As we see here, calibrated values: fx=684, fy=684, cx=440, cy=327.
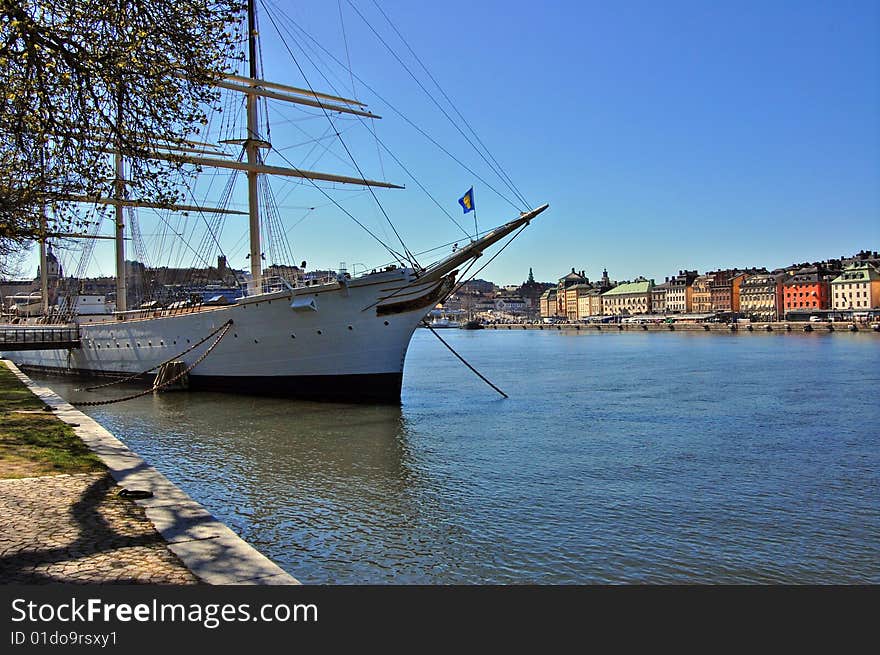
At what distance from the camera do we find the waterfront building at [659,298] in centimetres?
18800

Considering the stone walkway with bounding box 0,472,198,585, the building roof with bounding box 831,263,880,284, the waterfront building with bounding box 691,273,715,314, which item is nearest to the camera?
the stone walkway with bounding box 0,472,198,585

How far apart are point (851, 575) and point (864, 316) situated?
139 meters

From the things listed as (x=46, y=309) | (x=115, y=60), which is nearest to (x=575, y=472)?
(x=115, y=60)

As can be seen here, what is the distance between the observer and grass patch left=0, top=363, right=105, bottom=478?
31.7 feet

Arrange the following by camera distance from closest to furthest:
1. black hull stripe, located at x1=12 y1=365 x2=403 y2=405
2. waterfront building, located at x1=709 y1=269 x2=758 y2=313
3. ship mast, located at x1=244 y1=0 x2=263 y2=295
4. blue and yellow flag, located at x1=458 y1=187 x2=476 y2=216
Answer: blue and yellow flag, located at x1=458 y1=187 x2=476 y2=216
black hull stripe, located at x1=12 y1=365 x2=403 y2=405
ship mast, located at x1=244 y1=0 x2=263 y2=295
waterfront building, located at x1=709 y1=269 x2=758 y2=313

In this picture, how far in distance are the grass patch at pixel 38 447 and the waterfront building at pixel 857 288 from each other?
14448 centimetres

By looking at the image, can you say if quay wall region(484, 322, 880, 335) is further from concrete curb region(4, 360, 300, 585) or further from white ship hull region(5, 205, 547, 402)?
concrete curb region(4, 360, 300, 585)

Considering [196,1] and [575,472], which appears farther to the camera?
[575,472]

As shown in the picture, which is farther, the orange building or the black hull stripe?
the orange building

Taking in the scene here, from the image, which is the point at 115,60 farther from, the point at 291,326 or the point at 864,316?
the point at 864,316

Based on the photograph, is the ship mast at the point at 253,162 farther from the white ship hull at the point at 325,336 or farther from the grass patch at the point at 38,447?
the grass patch at the point at 38,447

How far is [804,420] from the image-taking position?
75.3 ft

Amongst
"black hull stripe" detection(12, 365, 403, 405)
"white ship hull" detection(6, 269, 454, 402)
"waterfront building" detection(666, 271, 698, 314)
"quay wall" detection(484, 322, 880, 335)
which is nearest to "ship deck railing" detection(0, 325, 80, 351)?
"white ship hull" detection(6, 269, 454, 402)

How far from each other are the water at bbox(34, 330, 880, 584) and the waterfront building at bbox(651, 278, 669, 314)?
16346 cm
